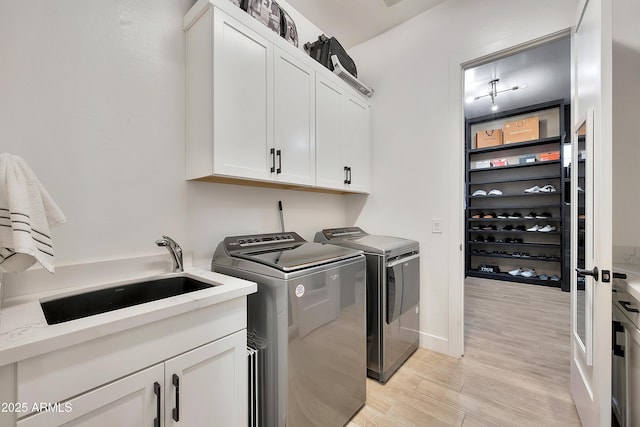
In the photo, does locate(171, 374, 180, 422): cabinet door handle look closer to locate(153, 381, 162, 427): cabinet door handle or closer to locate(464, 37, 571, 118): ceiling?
locate(153, 381, 162, 427): cabinet door handle

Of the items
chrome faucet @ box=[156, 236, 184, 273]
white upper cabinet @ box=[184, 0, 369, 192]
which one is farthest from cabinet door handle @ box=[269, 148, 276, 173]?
chrome faucet @ box=[156, 236, 184, 273]

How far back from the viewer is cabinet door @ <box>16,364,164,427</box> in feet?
2.38

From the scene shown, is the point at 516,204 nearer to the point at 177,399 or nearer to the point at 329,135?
the point at 329,135

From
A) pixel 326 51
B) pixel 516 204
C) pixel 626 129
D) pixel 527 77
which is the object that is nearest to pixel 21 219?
pixel 326 51

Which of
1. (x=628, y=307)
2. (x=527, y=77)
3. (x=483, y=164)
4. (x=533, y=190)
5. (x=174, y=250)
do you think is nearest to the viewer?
(x=628, y=307)

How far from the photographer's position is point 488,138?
4.89 metres

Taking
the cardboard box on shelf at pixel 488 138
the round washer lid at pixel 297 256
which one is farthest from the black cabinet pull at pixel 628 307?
the cardboard box on shelf at pixel 488 138

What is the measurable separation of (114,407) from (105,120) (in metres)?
1.24

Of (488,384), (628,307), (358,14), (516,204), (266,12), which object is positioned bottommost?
(488,384)

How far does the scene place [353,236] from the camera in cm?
249

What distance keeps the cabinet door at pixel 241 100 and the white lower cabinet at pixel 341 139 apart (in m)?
0.53

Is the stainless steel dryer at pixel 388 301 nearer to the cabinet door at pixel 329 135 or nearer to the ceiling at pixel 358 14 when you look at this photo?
the cabinet door at pixel 329 135

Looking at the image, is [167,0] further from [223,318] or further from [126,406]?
[126,406]

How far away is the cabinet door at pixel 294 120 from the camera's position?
5.81ft
